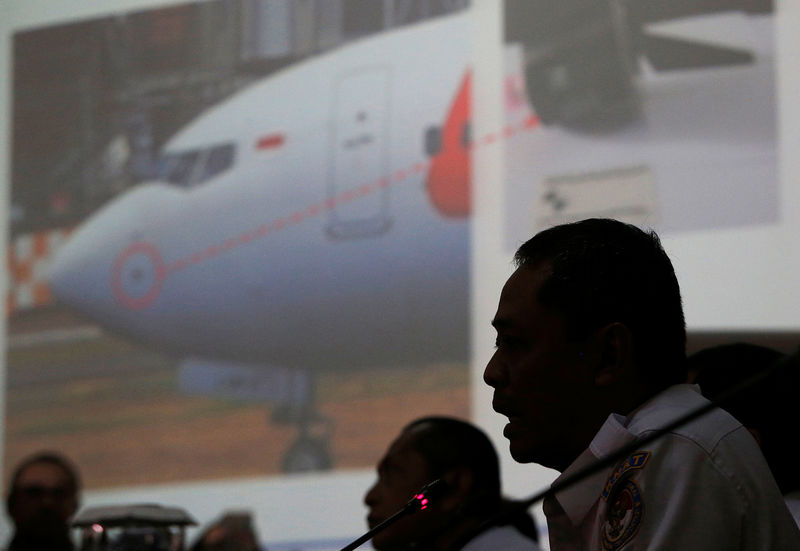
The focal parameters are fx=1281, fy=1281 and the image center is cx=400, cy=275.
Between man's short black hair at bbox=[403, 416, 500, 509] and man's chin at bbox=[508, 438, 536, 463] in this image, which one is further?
man's short black hair at bbox=[403, 416, 500, 509]

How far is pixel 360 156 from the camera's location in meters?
4.50

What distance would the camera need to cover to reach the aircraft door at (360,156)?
4.40 metres

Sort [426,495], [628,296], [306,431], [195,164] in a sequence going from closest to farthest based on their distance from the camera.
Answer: [628,296] → [426,495] → [306,431] → [195,164]

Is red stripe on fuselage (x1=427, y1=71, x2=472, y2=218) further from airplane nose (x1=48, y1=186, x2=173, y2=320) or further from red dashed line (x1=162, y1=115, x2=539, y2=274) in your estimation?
airplane nose (x1=48, y1=186, x2=173, y2=320)

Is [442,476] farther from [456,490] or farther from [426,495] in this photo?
[426,495]

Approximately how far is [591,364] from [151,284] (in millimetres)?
3834

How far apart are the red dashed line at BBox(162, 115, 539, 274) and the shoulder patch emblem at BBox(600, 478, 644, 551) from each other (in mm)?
3094

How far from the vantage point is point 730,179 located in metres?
3.75

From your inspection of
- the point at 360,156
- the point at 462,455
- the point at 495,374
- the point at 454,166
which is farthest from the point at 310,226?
the point at 495,374

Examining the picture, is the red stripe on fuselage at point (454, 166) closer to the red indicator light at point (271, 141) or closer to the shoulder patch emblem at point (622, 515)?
the red indicator light at point (271, 141)

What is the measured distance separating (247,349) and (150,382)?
0.38 meters

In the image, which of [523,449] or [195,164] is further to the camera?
[195,164]

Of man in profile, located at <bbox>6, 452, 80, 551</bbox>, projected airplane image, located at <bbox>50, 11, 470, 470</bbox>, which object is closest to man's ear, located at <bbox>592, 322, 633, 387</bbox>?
man in profile, located at <bbox>6, 452, 80, 551</bbox>

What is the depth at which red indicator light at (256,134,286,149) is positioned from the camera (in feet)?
15.6
